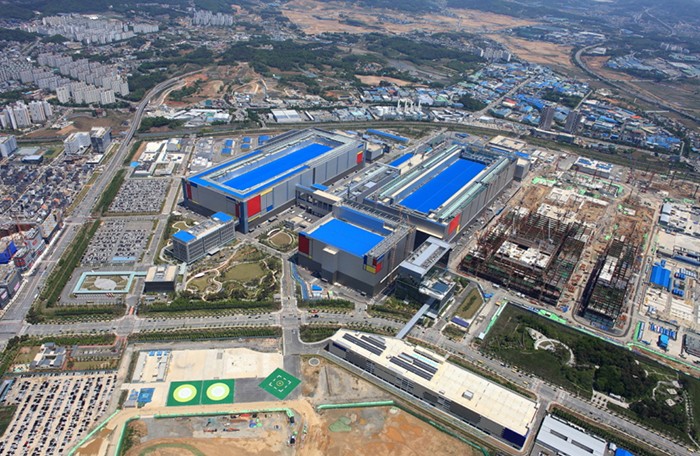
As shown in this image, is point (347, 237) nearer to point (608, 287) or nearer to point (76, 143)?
point (608, 287)

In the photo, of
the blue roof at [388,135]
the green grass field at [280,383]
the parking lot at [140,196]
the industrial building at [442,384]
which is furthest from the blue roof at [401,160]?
the green grass field at [280,383]

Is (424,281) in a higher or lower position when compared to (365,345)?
higher

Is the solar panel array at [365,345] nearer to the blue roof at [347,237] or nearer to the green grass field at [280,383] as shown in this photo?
the green grass field at [280,383]

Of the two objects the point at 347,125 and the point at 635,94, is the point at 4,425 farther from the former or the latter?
the point at 635,94

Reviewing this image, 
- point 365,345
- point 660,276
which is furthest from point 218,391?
point 660,276

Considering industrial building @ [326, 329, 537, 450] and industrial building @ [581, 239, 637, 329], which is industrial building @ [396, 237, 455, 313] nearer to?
industrial building @ [326, 329, 537, 450]

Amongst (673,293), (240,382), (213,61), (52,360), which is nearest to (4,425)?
(52,360)
